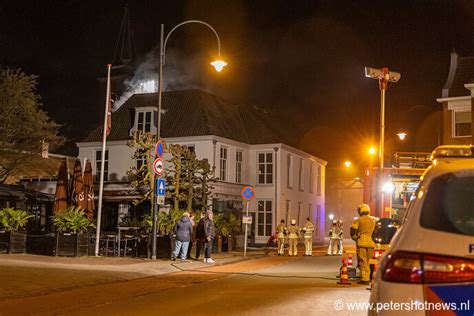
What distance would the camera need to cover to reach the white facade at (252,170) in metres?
38.8

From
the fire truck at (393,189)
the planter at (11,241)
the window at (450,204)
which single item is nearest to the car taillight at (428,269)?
the window at (450,204)

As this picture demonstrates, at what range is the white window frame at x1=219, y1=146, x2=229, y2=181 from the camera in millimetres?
38844

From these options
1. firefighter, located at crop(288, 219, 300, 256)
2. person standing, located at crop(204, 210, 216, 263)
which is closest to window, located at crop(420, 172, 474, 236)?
person standing, located at crop(204, 210, 216, 263)

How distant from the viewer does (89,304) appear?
1134 centimetres

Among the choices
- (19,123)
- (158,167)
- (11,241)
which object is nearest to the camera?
(11,241)

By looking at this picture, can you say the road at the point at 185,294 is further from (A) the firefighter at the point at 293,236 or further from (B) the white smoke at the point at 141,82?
(B) the white smoke at the point at 141,82

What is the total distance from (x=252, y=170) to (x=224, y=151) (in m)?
3.04

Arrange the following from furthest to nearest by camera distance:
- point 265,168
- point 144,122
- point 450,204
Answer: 1. point 265,168
2. point 144,122
3. point 450,204

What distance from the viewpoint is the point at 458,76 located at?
1475 inches

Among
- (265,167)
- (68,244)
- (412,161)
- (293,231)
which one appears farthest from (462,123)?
(68,244)

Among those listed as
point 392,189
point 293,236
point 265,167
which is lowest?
point 293,236

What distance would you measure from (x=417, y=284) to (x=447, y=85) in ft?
116

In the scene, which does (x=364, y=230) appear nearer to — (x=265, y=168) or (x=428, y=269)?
(x=428, y=269)

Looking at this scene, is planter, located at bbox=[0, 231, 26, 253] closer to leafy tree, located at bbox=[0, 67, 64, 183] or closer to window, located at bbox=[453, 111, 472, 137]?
leafy tree, located at bbox=[0, 67, 64, 183]
